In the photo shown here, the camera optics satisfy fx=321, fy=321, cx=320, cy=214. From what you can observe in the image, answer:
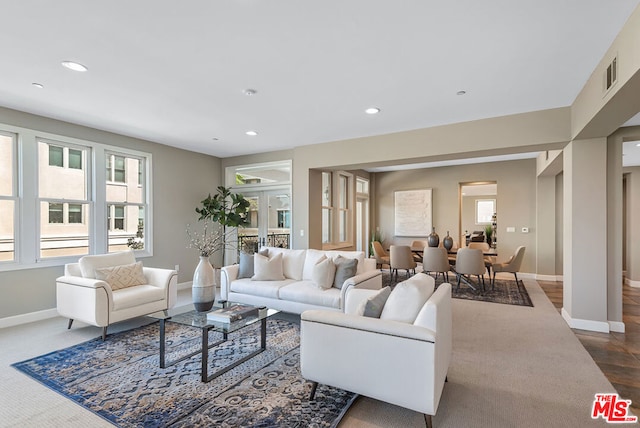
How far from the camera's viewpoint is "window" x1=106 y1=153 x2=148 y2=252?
5.21 metres

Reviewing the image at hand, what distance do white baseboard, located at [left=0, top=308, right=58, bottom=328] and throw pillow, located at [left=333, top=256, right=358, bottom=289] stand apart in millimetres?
3910

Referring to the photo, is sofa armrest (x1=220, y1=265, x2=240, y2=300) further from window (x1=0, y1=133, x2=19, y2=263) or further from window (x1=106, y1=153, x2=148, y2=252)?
window (x1=0, y1=133, x2=19, y2=263)

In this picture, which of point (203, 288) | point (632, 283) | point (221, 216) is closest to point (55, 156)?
point (221, 216)

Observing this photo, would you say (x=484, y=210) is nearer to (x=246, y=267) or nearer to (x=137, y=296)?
(x=246, y=267)

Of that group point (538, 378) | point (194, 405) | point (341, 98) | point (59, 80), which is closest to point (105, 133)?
point (59, 80)

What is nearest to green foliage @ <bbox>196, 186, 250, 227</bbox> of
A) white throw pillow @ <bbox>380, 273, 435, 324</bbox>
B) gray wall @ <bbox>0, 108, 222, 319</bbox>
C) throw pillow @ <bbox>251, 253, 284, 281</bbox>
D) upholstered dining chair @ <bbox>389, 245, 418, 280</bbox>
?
gray wall @ <bbox>0, 108, 222, 319</bbox>

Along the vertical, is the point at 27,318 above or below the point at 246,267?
below

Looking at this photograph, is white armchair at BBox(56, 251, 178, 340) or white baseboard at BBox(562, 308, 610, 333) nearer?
white armchair at BBox(56, 251, 178, 340)

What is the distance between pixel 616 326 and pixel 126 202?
23.5 ft

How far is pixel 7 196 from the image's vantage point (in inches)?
160

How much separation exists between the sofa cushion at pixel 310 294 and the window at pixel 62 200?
127 inches

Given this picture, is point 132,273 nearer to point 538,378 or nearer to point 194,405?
point 194,405

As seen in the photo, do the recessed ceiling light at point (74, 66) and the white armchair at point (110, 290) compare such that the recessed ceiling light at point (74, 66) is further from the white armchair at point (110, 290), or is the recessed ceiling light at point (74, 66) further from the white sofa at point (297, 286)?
the white sofa at point (297, 286)

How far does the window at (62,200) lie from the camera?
14.5ft
